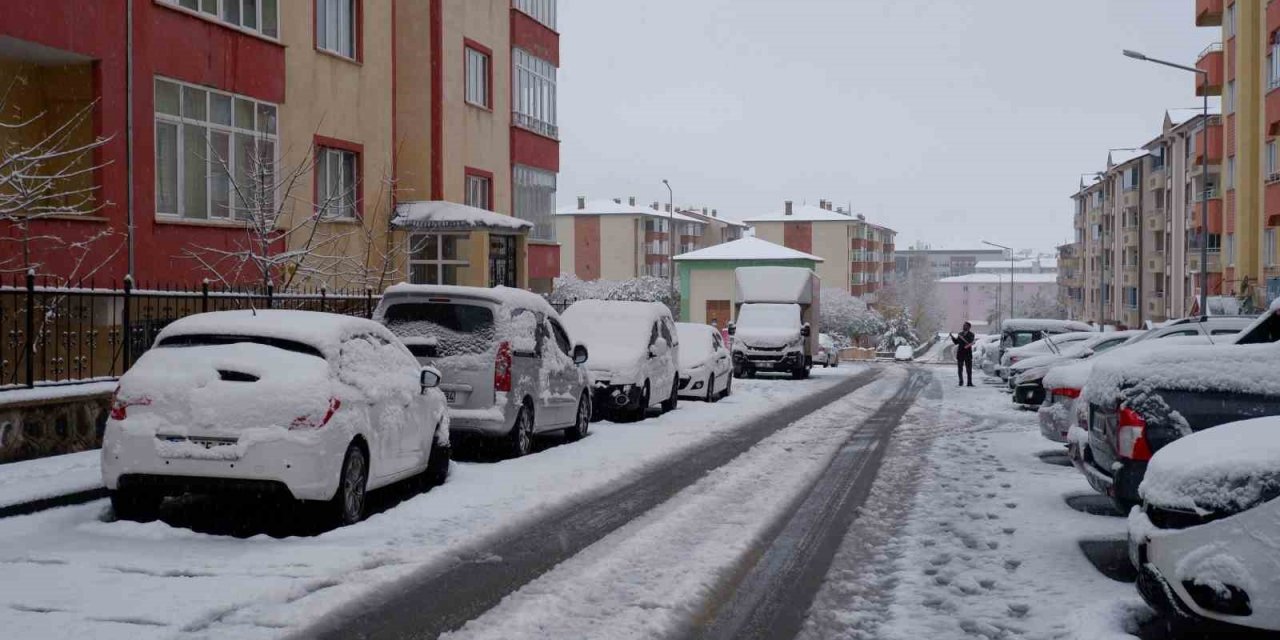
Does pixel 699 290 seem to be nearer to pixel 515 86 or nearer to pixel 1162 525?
pixel 515 86

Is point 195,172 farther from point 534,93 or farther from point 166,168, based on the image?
point 534,93

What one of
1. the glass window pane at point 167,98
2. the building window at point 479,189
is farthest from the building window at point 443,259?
the glass window pane at point 167,98

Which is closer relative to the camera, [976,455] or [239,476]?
[239,476]

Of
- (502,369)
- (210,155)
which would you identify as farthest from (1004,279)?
(502,369)

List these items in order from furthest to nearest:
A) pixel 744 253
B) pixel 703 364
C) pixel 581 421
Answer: pixel 744 253 < pixel 703 364 < pixel 581 421


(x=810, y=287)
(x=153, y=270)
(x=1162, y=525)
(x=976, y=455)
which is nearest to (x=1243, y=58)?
(x=810, y=287)

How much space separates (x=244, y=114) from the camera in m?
21.3

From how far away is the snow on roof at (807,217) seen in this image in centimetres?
13112

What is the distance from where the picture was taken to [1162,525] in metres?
5.96

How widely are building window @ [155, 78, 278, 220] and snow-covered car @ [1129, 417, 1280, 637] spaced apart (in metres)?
16.0

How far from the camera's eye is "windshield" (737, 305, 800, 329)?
111ft

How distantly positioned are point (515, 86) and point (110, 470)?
81.7 ft

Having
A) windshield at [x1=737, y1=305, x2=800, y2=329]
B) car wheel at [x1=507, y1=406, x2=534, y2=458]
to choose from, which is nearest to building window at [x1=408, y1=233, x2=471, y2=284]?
windshield at [x1=737, y1=305, x2=800, y2=329]

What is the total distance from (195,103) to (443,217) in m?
7.06
